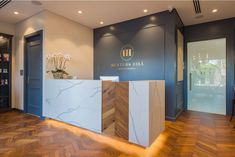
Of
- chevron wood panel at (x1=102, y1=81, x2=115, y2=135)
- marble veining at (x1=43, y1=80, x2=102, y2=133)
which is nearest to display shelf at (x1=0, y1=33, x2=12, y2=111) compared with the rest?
marble veining at (x1=43, y1=80, x2=102, y2=133)

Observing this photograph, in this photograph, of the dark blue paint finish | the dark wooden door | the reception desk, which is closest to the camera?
the reception desk

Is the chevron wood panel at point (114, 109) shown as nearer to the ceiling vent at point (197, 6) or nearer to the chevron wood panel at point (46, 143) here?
the chevron wood panel at point (46, 143)

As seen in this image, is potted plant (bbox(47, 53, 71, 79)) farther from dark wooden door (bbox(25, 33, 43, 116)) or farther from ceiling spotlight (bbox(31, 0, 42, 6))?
ceiling spotlight (bbox(31, 0, 42, 6))

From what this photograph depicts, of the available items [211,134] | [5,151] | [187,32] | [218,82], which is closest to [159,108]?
[211,134]

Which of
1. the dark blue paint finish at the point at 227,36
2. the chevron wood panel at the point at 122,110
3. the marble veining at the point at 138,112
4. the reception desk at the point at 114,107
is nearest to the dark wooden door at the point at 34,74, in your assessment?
the reception desk at the point at 114,107

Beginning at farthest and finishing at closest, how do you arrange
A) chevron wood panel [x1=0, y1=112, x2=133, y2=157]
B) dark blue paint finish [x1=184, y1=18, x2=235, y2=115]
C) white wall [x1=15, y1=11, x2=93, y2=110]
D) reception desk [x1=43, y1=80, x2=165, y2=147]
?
dark blue paint finish [x1=184, y1=18, x2=235, y2=115] → white wall [x1=15, y1=11, x2=93, y2=110] → reception desk [x1=43, y1=80, x2=165, y2=147] → chevron wood panel [x1=0, y1=112, x2=133, y2=157]

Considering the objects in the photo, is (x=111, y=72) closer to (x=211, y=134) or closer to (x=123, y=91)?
(x=123, y=91)

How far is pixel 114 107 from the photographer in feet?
9.73

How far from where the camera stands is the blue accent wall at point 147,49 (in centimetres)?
411

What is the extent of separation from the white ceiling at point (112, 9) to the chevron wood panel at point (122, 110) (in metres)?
2.34

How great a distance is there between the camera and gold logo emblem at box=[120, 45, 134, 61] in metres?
4.90

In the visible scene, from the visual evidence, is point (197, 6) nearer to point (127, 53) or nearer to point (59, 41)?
point (127, 53)

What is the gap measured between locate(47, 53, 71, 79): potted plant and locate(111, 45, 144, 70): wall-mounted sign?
175cm

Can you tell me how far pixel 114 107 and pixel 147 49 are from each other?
239cm
